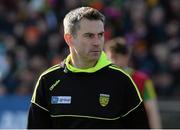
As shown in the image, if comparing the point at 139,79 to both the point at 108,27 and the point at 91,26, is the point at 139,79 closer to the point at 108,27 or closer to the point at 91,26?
the point at 91,26

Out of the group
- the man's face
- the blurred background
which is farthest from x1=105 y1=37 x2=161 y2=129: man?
the blurred background

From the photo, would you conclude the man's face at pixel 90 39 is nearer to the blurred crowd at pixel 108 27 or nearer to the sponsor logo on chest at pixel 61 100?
the sponsor logo on chest at pixel 61 100

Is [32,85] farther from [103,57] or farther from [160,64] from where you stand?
[103,57]

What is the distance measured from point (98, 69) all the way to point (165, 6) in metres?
8.51

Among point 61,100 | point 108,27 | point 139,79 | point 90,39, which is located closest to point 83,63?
point 90,39

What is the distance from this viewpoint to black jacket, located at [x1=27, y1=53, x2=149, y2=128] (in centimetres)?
495

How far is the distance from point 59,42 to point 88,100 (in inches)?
341

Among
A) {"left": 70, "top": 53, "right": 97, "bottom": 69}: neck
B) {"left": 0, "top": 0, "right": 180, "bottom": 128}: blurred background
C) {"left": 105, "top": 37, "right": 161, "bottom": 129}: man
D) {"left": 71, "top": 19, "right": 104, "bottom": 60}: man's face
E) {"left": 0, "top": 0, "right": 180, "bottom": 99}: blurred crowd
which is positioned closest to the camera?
{"left": 71, "top": 19, "right": 104, "bottom": 60}: man's face

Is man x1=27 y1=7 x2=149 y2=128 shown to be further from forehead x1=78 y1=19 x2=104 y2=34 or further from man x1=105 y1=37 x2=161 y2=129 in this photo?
man x1=105 y1=37 x2=161 y2=129

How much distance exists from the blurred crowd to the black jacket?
6618 mm

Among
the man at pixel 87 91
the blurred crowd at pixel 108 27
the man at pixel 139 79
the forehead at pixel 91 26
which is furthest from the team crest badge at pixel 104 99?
the blurred crowd at pixel 108 27

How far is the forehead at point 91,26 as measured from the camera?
496 cm

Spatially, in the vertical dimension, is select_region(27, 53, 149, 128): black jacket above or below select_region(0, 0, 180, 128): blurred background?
below

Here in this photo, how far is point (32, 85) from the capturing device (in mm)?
13125
